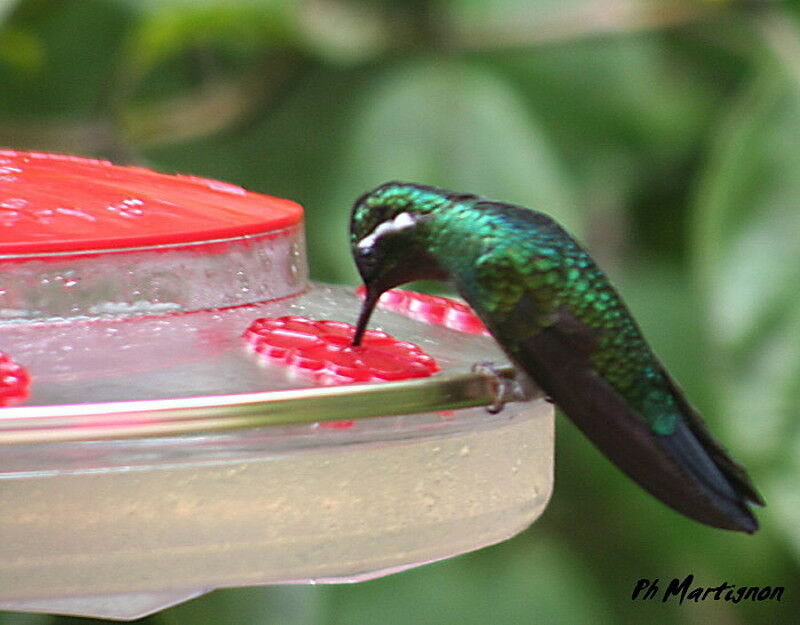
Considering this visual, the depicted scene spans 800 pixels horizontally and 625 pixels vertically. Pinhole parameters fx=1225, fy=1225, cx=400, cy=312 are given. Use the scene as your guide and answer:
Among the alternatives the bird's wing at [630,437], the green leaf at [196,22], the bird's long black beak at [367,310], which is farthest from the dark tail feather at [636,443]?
the green leaf at [196,22]

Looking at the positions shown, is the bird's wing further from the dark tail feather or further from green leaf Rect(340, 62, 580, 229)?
Answer: green leaf Rect(340, 62, 580, 229)

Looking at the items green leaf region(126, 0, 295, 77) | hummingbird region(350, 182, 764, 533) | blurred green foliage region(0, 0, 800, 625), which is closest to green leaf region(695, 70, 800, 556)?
blurred green foliage region(0, 0, 800, 625)

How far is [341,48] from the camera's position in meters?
1.83

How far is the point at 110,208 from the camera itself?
31.4 inches

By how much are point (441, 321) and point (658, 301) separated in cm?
115

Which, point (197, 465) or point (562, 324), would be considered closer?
point (197, 465)

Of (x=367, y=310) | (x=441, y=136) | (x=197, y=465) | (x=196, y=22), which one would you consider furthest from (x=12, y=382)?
(x=441, y=136)

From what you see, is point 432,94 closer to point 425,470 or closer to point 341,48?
point 341,48

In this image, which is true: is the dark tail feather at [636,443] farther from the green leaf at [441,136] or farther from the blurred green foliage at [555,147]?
the green leaf at [441,136]

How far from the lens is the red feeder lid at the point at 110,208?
75cm

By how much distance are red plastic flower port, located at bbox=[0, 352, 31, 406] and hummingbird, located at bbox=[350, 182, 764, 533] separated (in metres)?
0.20

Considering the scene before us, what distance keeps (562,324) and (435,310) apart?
193mm

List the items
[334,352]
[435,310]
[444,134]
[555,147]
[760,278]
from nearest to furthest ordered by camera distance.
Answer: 1. [334,352]
2. [435,310]
3. [760,278]
4. [444,134]
5. [555,147]

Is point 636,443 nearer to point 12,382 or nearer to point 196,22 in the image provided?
point 12,382
